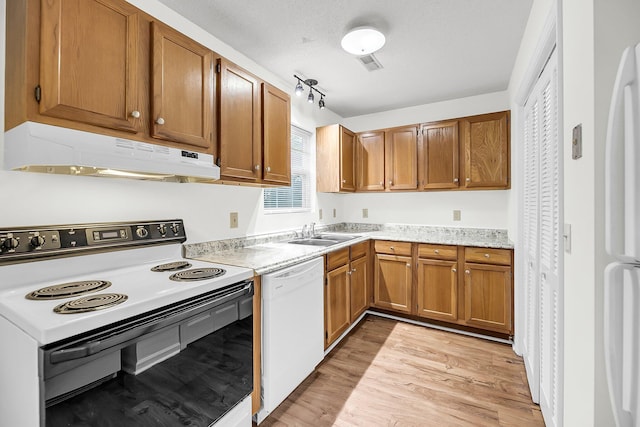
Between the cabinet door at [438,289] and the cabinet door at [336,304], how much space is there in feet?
2.79

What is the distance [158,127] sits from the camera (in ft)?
4.88

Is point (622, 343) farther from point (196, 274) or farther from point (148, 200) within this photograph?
point (148, 200)

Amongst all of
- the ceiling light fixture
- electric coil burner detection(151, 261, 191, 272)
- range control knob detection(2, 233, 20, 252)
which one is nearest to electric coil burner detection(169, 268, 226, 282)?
electric coil burner detection(151, 261, 191, 272)

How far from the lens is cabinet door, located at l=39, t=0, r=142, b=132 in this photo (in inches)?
44.6

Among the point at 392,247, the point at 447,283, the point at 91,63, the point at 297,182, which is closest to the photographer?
the point at 91,63

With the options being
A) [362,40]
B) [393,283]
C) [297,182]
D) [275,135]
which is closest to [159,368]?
[275,135]

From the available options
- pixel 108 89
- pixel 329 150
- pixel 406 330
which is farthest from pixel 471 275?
pixel 108 89

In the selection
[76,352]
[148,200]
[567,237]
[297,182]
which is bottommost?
[76,352]

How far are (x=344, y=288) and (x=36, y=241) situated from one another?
210 centimetres

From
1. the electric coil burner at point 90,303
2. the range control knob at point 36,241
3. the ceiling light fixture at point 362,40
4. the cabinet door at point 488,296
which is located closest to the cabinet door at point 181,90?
the range control knob at point 36,241

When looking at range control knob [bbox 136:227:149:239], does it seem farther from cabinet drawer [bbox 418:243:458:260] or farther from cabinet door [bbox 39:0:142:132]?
cabinet drawer [bbox 418:243:458:260]

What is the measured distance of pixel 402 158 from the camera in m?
3.41

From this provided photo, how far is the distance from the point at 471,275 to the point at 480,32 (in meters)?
2.05

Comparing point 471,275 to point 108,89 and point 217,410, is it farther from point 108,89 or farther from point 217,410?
point 108,89
